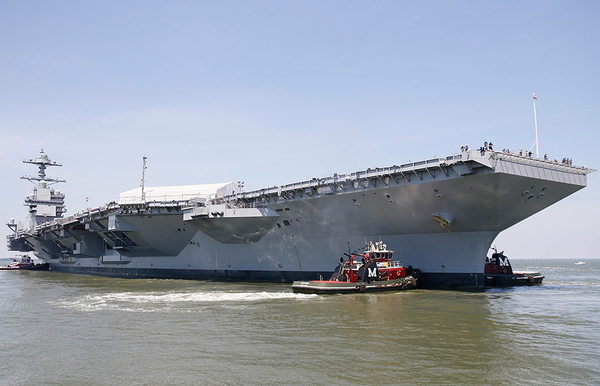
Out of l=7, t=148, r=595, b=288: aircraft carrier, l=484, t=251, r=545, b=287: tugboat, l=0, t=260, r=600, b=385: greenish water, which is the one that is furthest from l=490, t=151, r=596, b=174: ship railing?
l=484, t=251, r=545, b=287: tugboat

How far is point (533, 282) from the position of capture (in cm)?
3011

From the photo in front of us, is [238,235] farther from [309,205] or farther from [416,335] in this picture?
[416,335]

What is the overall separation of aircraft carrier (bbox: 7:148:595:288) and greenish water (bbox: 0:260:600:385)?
395 centimetres

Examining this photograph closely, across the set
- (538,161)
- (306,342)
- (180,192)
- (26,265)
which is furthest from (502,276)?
(26,265)

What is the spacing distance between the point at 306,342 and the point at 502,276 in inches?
878

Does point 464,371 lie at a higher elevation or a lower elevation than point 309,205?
lower

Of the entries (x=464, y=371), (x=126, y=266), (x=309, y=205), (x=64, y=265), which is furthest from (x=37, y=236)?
(x=464, y=371)

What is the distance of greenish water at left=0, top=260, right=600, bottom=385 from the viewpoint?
9156mm

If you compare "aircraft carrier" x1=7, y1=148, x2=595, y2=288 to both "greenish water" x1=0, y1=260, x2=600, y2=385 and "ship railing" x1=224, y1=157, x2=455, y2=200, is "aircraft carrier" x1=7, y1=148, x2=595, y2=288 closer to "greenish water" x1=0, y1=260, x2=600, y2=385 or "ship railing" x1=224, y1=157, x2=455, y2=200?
"ship railing" x1=224, y1=157, x2=455, y2=200

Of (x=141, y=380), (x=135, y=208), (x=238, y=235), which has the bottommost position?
(x=141, y=380)

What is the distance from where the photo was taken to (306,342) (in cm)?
1176

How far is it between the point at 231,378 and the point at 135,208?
26.2 meters

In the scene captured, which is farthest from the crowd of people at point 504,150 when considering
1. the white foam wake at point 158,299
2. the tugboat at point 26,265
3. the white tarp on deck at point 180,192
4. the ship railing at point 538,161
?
the tugboat at point 26,265

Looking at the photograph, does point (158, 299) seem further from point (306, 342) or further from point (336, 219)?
point (306, 342)
